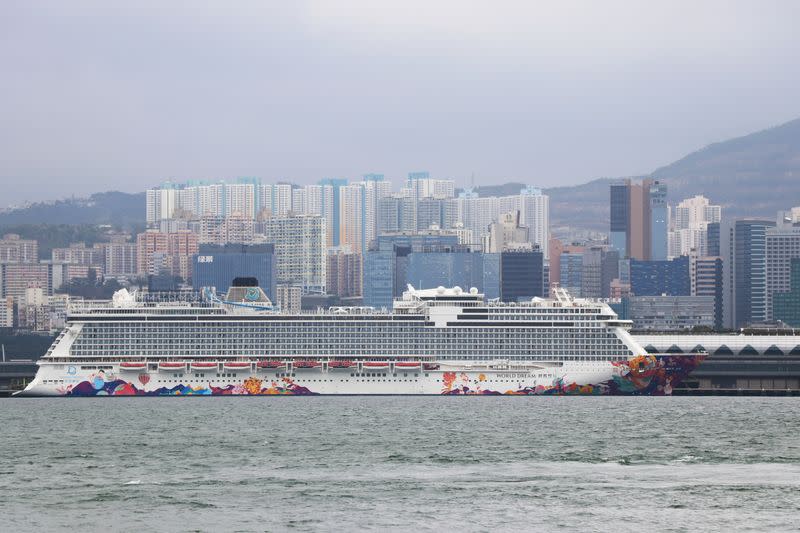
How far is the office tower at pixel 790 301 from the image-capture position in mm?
190750

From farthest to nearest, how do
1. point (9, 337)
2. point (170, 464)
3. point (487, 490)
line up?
1. point (9, 337)
2. point (170, 464)
3. point (487, 490)

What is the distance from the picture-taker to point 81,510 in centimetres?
3834

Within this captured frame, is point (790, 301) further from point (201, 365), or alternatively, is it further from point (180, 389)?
point (180, 389)

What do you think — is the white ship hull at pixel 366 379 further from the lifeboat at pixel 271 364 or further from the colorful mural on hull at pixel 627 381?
the lifeboat at pixel 271 364

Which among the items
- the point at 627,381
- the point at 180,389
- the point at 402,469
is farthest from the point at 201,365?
the point at 402,469

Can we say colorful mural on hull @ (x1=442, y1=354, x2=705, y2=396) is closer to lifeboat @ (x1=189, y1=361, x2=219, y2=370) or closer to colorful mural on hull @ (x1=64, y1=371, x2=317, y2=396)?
colorful mural on hull @ (x1=64, y1=371, x2=317, y2=396)

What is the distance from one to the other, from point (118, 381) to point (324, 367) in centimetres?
1000

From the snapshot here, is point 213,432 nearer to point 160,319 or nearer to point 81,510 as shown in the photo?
point 81,510

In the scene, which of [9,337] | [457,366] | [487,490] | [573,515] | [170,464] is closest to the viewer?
[573,515]

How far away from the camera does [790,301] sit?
193 meters

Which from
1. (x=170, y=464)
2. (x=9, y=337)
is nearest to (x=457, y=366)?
(x=170, y=464)

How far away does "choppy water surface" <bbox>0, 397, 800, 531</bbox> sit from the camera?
37062mm

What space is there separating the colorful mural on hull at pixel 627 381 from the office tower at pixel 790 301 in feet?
354

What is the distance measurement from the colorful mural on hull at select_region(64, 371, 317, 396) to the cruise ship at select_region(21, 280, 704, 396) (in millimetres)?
48
